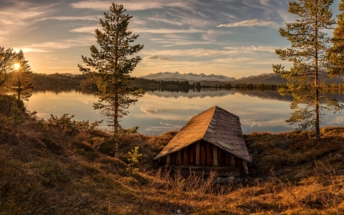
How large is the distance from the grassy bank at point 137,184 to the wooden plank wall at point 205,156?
1650mm

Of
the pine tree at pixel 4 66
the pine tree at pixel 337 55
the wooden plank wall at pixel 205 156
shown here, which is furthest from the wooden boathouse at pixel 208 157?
the pine tree at pixel 4 66

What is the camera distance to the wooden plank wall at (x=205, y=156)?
54.0 feet

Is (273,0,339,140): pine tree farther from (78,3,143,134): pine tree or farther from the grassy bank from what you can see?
(78,3,143,134): pine tree

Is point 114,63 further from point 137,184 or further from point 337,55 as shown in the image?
point 337,55

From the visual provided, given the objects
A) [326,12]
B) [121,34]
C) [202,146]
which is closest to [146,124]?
[121,34]

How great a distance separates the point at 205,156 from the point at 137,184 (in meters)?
5.13

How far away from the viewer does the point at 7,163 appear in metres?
9.68

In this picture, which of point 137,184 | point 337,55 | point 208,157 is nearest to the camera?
point 137,184

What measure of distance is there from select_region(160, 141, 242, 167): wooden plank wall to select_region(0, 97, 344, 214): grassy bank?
5.41 ft

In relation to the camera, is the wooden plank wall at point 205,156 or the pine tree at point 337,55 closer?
the wooden plank wall at point 205,156

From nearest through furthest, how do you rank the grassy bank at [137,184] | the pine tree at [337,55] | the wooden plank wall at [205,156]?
1. the grassy bank at [137,184]
2. the wooden plank wall at [205,156]
3. the pine tree at [337,55]

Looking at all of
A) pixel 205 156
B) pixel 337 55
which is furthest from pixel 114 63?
pixel 337 55

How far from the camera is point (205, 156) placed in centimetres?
1666

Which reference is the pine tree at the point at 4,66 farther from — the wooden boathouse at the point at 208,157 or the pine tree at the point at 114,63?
the wooden boathouse at the point at 208,157
